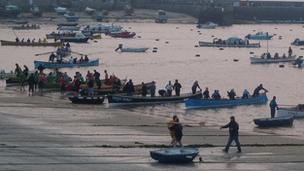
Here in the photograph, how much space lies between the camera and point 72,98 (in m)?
45.2

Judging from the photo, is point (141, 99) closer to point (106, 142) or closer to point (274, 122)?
point (274, 122)

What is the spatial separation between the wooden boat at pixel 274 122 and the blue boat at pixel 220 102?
717 cm

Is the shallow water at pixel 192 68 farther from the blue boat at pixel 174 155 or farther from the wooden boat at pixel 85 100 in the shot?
the blue boat at pixel 174 155

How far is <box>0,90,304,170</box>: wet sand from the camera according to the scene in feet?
88.8

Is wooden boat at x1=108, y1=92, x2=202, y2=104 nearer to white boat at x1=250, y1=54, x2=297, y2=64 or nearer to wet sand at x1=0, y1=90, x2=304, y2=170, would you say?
wet sand at x1=0, y1=90, x2=304, y2=170

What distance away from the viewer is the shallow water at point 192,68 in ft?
152

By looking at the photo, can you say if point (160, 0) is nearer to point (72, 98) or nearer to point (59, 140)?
point (72, 98)

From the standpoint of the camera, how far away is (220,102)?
49156mm

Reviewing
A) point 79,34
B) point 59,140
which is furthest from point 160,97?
point 79,34

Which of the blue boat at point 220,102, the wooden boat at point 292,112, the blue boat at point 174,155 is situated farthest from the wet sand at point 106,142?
the wooden boat at point 292,112

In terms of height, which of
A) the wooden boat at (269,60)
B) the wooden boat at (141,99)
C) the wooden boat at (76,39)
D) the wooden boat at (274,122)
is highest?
the wooden boat at (76,39)

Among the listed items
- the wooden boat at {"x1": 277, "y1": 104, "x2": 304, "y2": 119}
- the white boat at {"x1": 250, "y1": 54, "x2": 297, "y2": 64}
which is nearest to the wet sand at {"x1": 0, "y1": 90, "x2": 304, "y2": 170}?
the wooden boat at {"x1": 277, "y1": 104, "x2": 304, "y2": 119}

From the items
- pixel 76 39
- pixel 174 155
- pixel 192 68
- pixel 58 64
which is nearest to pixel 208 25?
pixel 76 39

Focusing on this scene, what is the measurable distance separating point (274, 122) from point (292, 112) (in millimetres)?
3393
